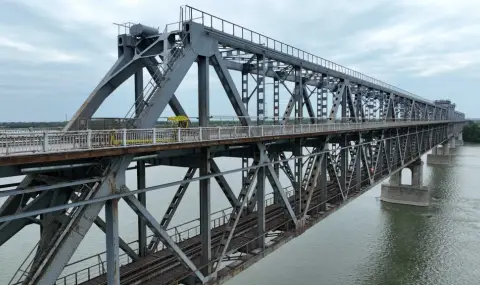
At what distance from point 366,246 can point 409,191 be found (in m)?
21.4

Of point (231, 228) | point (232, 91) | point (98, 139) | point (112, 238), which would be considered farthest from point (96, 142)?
point (232, 91)

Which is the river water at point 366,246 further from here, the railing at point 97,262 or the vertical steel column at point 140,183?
the vertical steel column at point 140,183

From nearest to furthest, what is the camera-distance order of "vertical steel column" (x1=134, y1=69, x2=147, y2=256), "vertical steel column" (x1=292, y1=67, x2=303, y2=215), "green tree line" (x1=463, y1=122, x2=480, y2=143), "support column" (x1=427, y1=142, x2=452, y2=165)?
"vertical steel column" (x1=134, y1=69, x2=147, y2=256) → "vertical steel column" (x1=292, y1=67, x2=303, y2=215) → "support column" (x1=427, y1=142, x2=452, y2=165) → "green tree line" (x1=463, y1=122, x2=480, y2=143)

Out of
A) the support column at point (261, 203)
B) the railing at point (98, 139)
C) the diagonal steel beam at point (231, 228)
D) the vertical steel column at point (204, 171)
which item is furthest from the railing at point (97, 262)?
the railing at point (98, 139)

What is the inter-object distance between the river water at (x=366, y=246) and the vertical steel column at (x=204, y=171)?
13613 millimetres

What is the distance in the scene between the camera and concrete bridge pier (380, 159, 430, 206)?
51675 mm

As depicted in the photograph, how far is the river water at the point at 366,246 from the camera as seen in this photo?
28.6 meters

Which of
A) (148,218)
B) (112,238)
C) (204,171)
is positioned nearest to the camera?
(112,238)

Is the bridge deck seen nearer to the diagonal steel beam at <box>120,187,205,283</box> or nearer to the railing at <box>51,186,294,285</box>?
the diagonal steel beam at <box>120,187,205,283</box>

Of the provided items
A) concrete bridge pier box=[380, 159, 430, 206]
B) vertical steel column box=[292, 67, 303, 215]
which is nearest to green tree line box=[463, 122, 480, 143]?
concrete bridge pier box=[380, 159, 430, 206]

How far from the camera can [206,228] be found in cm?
1373

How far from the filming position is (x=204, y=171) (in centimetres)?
1355

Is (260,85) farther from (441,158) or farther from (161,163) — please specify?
(441,158)

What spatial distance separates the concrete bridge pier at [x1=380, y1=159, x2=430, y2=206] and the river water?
154cm
